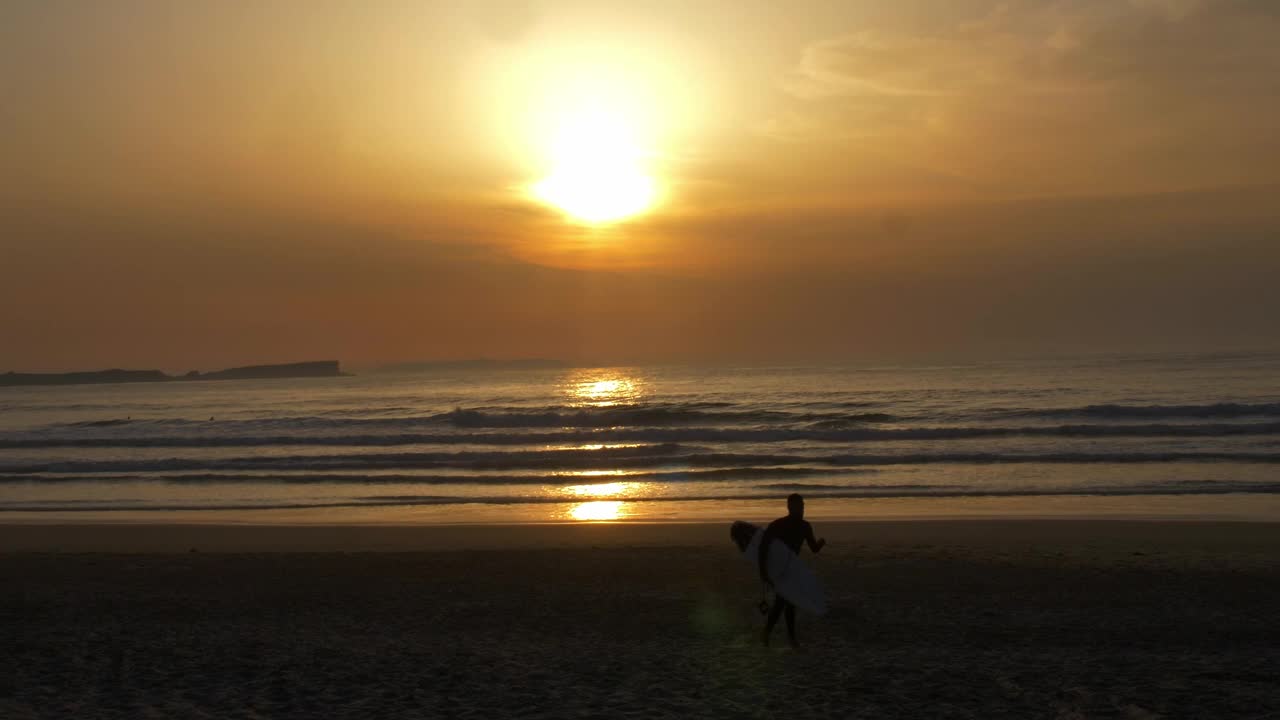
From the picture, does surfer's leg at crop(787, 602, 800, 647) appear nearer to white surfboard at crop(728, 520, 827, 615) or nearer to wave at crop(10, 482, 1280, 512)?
white surfboard at crop(728, 520, 827, 615)

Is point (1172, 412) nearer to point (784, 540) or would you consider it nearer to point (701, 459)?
point (701, 459)

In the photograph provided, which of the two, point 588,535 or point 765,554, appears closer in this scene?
point 765,554

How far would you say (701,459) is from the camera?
31.6 m

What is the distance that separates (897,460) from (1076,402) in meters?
21.0

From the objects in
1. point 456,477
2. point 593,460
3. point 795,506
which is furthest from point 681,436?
point 795,506

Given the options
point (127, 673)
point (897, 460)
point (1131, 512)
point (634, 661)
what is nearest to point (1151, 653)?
point (634, 661)

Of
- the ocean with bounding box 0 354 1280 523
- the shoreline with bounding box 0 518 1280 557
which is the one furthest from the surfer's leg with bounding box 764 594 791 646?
the ocean with bounding box 0 354 1280 523

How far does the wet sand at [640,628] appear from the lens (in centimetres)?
777

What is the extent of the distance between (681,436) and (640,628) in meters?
29.9

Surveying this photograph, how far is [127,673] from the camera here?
8750mm

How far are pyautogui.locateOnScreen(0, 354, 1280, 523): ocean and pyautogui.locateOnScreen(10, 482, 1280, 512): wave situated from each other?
86 mm

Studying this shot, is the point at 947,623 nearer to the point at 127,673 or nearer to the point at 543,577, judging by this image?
the point at 543,577

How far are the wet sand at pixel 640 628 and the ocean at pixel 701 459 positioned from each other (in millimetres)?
4906

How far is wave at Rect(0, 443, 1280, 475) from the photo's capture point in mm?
29188
